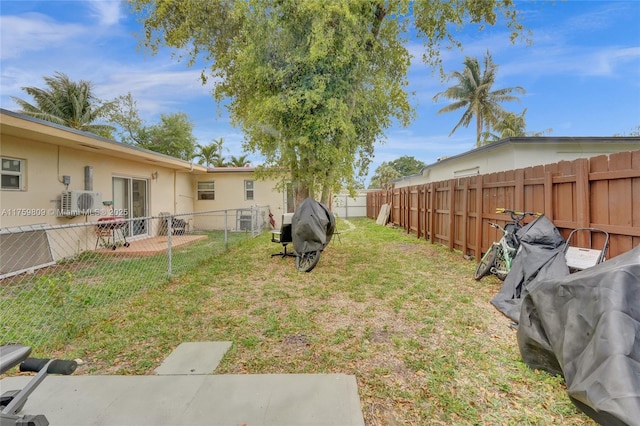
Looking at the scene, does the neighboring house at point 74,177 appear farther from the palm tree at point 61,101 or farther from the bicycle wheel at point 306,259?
the palm tree at point 61,101

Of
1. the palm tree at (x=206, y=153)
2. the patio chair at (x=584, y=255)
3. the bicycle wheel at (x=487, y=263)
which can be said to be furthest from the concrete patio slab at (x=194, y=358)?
the palm tree at (x=206, y=153)

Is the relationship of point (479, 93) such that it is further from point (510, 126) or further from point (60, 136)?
point (60, 136)

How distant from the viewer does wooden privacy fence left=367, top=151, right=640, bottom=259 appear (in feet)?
11.2

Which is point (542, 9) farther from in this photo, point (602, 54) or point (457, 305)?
point (602, 54)

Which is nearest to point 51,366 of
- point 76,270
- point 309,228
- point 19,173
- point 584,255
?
point 584,255

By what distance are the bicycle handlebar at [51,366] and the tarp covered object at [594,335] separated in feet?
8.41

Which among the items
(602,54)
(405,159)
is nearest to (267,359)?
(602,54)

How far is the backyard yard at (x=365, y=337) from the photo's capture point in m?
2.23

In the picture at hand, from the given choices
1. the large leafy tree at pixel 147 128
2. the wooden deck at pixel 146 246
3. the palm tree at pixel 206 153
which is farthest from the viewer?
the palm tree at pixel 206 153

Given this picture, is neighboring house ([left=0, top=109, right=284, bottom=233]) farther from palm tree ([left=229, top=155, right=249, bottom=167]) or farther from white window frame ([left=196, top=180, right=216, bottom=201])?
palm tree ([left=229, top=155, right=249, bottom=167])

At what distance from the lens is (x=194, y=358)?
286 cm

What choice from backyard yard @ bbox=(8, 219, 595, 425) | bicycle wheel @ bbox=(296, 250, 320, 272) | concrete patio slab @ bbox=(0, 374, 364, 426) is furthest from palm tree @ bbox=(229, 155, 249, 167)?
concrete patio slab @ bbox=(0, 374, 364, 426)

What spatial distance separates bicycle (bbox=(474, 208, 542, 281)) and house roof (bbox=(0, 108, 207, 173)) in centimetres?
812

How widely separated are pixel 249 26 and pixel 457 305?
6.49m
